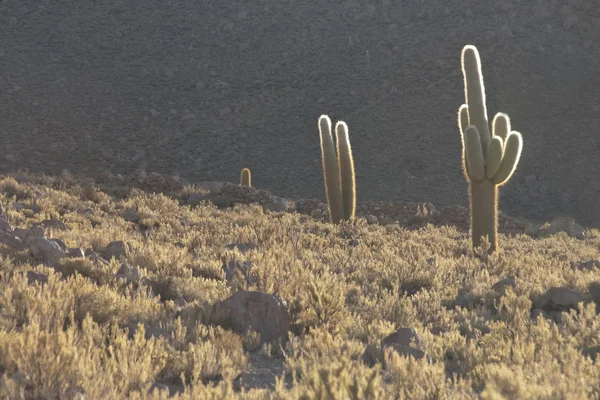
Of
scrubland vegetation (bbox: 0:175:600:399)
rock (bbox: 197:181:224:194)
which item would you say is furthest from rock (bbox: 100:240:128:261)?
rock (bbox: 197:181:224:194)

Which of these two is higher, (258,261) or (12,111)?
(12,111)

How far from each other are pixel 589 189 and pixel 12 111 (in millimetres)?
26664

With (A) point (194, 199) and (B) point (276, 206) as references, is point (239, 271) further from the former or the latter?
(A) point (194, 199)

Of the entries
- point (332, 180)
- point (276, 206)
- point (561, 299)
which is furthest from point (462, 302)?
point (276, 206)

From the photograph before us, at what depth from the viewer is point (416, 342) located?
16.4ft

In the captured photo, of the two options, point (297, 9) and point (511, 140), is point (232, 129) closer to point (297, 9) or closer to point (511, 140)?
point (297, 9)

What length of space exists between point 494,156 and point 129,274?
23.4ft

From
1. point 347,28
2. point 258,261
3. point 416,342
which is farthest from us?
point 347,28

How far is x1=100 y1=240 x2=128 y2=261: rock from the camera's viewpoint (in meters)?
7.83

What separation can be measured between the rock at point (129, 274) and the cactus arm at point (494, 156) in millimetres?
6977

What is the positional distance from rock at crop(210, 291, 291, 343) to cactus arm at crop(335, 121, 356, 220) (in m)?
10.6

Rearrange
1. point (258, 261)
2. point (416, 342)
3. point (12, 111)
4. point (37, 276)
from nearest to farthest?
point (416, 342) < point (37, 276) < point (258, 261) < point (12, 111)

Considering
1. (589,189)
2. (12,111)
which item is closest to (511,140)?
(589,189)

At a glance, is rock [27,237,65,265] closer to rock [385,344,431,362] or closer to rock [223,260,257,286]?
rock [223,260,257,286]
